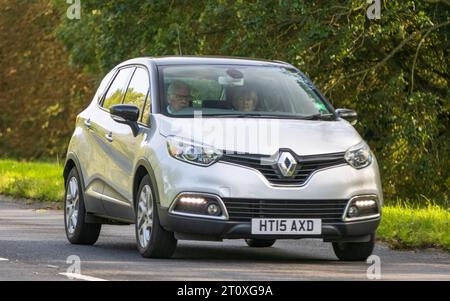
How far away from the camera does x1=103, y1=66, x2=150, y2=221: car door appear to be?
1312 cm

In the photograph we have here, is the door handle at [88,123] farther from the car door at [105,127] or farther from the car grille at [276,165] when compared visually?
the car grille at [276,165]

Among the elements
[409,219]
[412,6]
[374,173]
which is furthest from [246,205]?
[412,6]

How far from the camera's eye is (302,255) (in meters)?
13.5

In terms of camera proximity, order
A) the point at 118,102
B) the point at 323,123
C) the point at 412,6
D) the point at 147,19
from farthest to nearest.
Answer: the point at 147,19
the point at 412,6
the point at 118,102
the point at 323,123

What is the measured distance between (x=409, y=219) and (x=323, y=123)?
10.8 ft

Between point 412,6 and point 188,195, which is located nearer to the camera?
point 188,195

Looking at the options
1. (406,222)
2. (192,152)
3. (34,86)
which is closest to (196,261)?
(192,152)

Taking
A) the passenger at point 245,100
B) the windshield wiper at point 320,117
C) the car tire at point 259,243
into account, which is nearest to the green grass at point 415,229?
the car tire at point 259,243

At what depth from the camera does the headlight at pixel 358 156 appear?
12.4 metres

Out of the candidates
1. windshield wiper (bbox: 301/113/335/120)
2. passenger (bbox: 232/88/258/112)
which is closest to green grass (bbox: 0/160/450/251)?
windshield wiper (bbox: 301/113/335/120)

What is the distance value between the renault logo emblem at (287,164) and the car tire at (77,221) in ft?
9.61

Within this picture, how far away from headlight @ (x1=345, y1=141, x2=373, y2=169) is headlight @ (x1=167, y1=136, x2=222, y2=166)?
1111mm

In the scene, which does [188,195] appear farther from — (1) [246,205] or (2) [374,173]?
(2) [374,173]

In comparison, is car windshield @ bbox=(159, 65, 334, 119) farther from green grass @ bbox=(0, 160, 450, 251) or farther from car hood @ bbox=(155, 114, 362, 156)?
green grass @ bbox=(0, 160, 450, 251)
